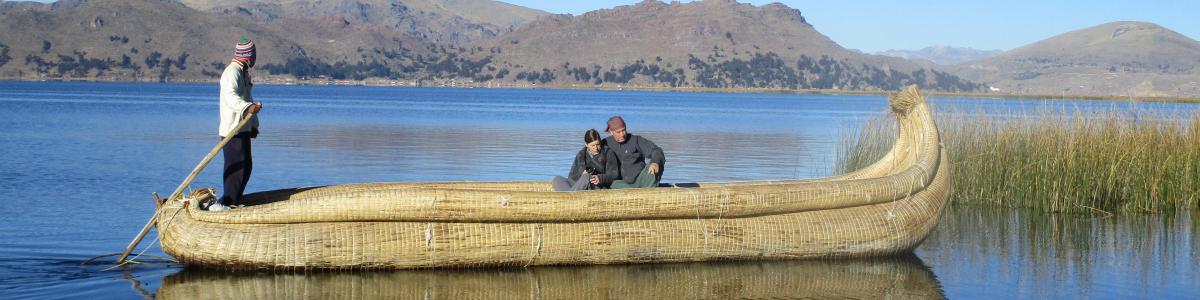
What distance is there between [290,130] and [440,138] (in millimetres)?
5707

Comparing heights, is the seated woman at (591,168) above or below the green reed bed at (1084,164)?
above

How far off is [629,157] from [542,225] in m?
1.55

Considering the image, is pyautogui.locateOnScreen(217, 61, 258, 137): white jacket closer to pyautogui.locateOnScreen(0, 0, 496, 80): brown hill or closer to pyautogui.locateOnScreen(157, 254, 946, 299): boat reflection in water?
pyautogui.locateOnScreen(157, 254, 946, 299): boat reflection in water

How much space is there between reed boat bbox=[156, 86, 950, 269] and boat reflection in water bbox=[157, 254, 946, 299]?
0.10 metres

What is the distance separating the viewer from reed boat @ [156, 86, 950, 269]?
928 centimetres

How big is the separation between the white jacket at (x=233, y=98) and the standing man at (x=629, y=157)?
3.02m

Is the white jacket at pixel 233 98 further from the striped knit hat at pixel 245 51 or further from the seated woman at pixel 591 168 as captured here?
the seated woman at pixel 591 168

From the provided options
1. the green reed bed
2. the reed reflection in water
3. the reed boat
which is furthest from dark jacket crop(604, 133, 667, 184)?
the green reed bed

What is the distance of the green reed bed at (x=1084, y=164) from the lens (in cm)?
1503

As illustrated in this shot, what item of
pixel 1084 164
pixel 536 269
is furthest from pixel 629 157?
pixel 1084 164

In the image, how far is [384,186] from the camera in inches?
437

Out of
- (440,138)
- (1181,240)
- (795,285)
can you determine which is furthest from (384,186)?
(440,138)

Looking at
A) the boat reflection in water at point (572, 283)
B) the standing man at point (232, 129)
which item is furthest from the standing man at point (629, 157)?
the standing man at point (232, 129)

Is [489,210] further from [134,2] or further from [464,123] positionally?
[134,2]
